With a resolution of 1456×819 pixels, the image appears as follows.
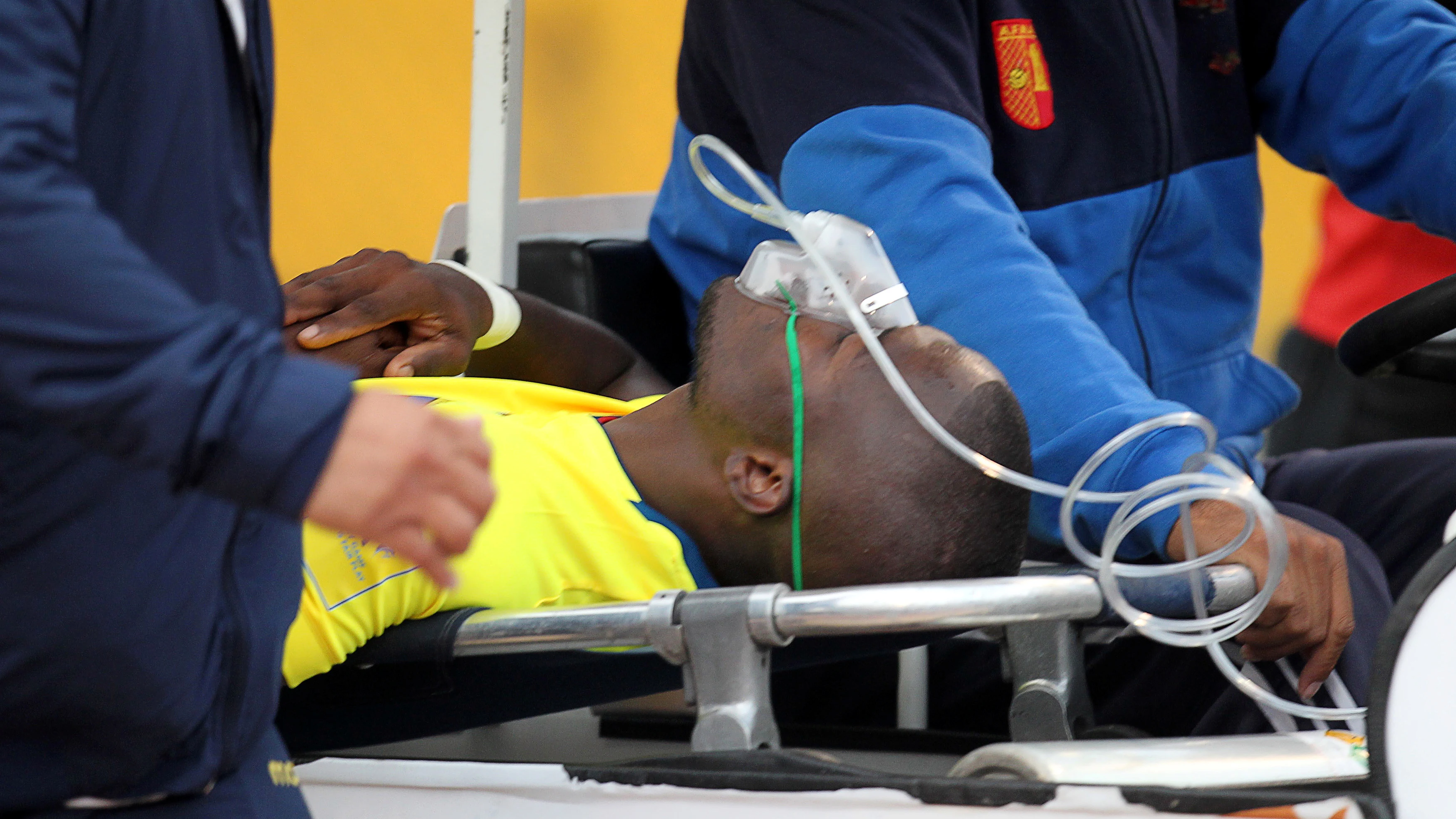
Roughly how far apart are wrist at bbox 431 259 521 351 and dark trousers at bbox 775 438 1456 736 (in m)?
0.52

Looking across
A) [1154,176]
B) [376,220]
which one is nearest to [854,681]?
[1154,176]

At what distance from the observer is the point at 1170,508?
3.75 ft

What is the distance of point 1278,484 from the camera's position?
1.67 m

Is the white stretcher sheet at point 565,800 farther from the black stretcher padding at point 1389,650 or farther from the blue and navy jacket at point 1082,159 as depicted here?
the blue and navy jacket at point 1082,159

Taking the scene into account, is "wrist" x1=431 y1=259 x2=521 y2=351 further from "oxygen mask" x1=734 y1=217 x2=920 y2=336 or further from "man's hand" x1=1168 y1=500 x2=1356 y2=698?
"man's hand" x1=1168 y1=500 x2=1356 y2=698

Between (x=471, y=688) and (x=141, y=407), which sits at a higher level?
(x=141, y=407)

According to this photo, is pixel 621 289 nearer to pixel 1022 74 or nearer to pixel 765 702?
pixel 1022 74

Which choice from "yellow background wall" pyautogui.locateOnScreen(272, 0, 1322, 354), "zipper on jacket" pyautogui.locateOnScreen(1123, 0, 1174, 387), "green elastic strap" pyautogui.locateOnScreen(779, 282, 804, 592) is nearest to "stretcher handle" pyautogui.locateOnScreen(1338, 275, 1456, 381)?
"zipper on jacket" pyautogui.locateOnScreen(1123, 0, 1174, 387)

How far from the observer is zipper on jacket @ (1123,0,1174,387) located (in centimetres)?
158

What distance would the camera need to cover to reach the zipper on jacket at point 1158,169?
1.58 m

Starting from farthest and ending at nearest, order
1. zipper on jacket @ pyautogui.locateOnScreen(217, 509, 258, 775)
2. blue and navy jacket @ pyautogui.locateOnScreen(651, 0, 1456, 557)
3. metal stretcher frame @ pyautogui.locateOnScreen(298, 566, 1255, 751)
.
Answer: blue and navy jacket @ pyautogui.locateOnScreen(651, 0, 1456, 557) → metal stretcher frame @ pyautogui.locateOnScreen(298, 566, 1255, 751) → zipper on jacket @ pyautogui.locateOnScreen(217, 509, 258, 775)

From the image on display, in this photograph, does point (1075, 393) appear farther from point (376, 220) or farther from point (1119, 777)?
point (376, 220)

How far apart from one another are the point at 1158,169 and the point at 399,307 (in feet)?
2.89

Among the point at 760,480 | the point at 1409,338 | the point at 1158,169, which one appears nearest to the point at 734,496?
the point at 760,480
